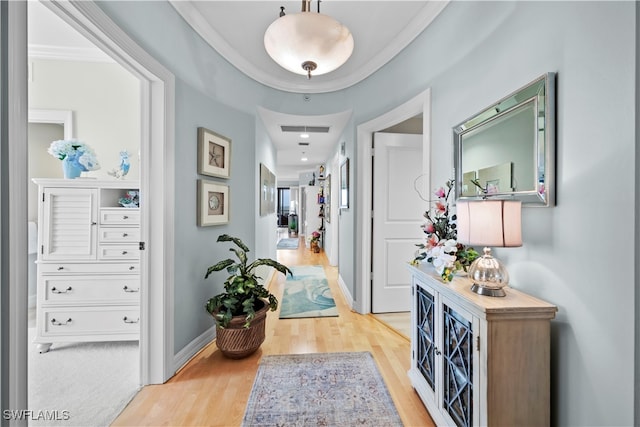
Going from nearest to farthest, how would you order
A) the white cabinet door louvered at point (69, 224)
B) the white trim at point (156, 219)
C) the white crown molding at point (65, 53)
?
the white trim at point (156, 219) → the white cabinet door louvered at point (69, 224) → the white crown molding at point (65, 53)

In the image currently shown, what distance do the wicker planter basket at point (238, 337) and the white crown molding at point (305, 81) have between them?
235cm

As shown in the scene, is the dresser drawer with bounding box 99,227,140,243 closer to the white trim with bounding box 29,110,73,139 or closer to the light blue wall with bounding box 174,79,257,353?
the light blue wall with bounding box 174,79,257,353

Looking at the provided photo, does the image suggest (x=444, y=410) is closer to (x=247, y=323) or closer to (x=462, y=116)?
(x=247, y=323)

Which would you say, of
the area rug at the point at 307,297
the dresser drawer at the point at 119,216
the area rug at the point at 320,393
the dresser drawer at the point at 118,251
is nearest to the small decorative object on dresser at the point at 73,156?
the dresser drawer at the point at 119,216

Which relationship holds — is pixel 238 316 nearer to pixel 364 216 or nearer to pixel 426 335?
pixel 426 335

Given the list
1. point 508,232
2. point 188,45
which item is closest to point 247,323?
point 508,232

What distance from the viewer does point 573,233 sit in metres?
0.97

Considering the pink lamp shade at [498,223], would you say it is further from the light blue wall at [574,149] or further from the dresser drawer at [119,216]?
the dresser drawer at [119,216]

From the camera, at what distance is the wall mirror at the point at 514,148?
3.45 feet

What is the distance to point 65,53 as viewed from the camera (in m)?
2.48

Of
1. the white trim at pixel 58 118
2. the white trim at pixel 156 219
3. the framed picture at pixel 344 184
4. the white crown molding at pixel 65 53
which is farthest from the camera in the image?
the framed picture at pixel 344 184

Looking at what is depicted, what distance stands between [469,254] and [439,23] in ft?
5.39

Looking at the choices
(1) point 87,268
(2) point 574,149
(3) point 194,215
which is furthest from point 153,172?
(2) point 574,149

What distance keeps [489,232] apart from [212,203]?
2.03 meters
